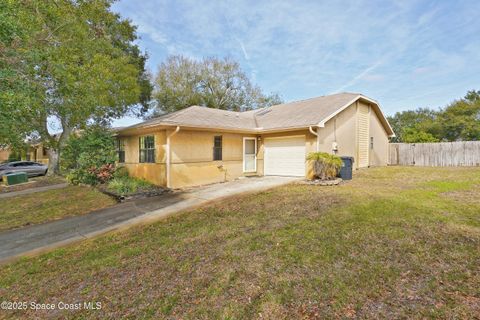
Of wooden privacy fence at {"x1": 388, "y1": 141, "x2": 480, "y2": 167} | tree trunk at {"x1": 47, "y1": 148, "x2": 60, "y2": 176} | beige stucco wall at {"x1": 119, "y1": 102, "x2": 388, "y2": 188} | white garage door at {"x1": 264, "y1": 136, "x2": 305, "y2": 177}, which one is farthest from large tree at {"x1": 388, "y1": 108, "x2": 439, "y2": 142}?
tree trunk at {"x1": 47, "y1": 148, "x2": 60, "y2": 176}

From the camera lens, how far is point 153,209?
273 inches

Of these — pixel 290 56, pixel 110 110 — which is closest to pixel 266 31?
pixel 290 56

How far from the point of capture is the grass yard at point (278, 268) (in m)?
2.45

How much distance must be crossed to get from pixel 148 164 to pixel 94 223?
4799 millimetres

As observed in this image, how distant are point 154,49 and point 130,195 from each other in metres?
17.3

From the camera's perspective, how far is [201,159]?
405 inches

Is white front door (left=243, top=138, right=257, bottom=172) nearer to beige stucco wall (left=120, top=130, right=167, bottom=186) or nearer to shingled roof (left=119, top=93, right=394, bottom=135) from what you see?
shingled roof (left=119, top=93, right=394, bottom=135)

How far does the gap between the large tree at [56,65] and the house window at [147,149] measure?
2653mm

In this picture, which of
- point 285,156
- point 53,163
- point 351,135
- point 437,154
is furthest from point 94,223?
point 437,154

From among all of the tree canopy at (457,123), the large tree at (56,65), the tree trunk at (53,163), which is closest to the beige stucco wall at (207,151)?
the large tree at (56,65)

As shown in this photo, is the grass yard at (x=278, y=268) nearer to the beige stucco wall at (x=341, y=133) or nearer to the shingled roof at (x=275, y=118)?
the shingled roof at (x=275, y=118)

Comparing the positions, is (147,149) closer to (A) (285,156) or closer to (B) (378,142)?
(A) (285,156)

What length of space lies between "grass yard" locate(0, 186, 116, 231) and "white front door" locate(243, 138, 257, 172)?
6.65 m

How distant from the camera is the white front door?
12.4 metres
